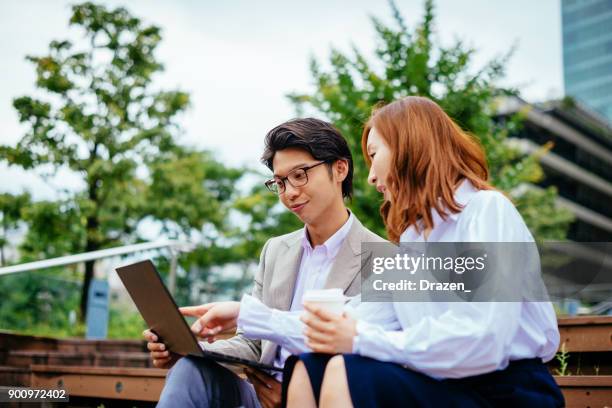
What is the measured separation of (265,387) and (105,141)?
10.4 m

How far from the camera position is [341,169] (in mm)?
2844

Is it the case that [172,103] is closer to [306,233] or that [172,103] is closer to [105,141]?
[105,141]

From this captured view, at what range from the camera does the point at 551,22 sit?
108 metres

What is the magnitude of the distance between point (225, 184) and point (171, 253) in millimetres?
22738

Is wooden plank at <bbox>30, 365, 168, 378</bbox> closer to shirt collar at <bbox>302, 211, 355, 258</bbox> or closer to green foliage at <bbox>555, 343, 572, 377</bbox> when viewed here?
shirt collar at <bbox>302, 211, 355, 258</bbox>

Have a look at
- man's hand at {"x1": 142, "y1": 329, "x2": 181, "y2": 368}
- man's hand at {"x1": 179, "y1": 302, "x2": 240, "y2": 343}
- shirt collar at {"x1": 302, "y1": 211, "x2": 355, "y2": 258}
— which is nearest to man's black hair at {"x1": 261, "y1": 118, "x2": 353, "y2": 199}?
shirt collar at {"x1": 302, "y1": 211, "x2": 355, "y2": 258}

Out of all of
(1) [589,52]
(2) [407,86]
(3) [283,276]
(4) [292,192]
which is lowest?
(3) [283,276]

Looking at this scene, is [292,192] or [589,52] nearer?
[292,192]

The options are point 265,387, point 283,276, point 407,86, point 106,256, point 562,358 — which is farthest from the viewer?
point 407,86

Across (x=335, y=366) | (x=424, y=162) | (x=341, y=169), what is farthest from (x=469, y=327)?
(x=341, y=169)

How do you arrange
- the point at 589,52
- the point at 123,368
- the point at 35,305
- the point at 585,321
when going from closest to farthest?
1. the point at 585,321
2. the point at 123,368
3. the point at 35,305
4. the point at 589,52

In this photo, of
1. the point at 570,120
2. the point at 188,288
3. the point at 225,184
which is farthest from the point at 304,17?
the point at 570,120

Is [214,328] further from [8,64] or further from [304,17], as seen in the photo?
[8,64]

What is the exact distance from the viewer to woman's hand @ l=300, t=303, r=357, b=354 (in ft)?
5.32
